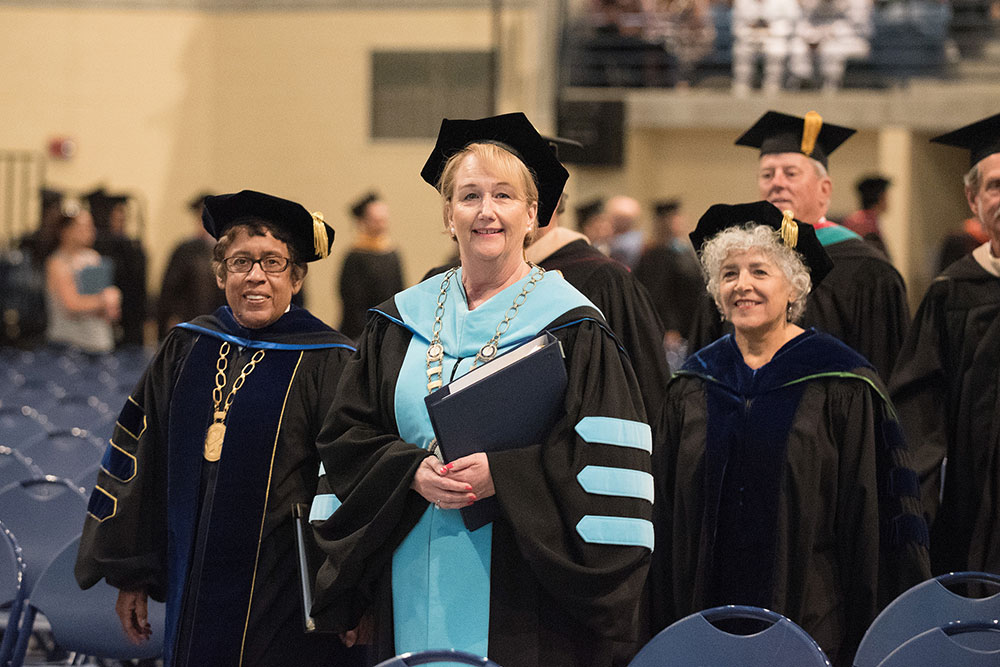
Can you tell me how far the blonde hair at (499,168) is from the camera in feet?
9.92

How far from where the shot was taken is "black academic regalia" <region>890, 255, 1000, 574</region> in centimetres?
420

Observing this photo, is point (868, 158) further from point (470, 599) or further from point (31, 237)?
point (470, 599)

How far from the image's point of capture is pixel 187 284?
38.6ft

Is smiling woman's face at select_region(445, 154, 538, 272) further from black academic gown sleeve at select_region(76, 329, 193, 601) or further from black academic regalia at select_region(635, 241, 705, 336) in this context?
black academic regalia at select_region(635, 241, 705, 336)

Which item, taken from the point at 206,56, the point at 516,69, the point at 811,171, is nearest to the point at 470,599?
the point at 811,171

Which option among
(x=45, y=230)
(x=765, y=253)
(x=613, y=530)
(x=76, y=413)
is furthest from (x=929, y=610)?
(x=45, y=230)

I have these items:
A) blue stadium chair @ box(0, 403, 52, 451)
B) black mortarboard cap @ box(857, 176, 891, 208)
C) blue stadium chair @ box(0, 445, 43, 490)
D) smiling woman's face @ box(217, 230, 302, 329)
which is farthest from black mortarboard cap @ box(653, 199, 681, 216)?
smiling woman's face @ box(217, 230, 302, 329)

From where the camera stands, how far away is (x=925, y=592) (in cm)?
336

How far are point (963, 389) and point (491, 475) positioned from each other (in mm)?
2059

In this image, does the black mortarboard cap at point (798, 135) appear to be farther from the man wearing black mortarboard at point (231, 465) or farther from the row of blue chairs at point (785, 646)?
the row of blue chairs at point (785, 646)

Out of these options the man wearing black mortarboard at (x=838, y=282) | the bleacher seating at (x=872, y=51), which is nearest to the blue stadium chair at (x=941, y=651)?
the man wearing black mortarboard at (x=838, y=282)

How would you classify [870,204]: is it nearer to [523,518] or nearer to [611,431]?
[611,431]

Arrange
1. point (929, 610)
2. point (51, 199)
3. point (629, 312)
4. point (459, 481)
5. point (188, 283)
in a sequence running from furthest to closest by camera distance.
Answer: point (51, 199)
point (188, 283)
point (629, 312)
point (929, 610)
point (459, 481)

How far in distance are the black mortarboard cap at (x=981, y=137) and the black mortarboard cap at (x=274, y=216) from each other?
2.17 m
